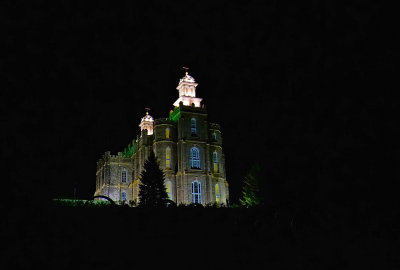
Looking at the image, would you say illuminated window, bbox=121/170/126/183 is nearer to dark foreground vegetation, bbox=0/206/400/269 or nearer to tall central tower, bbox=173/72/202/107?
tall central tower, bbox=173/72/202/107

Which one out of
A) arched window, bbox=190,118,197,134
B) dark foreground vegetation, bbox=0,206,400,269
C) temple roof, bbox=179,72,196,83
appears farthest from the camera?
temple roof, bbox=179,72,196,83

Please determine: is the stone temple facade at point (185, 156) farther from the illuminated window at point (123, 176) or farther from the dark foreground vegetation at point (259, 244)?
the dark foreground vegetation at point (259, 244)

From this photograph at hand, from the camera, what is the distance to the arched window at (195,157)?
49.6m

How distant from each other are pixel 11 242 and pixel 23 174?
1046mm

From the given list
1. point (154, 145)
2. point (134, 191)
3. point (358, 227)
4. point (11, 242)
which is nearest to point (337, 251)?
point (358, 227)

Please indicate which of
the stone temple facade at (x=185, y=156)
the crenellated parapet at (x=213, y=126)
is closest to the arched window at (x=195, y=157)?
the stone temple facade at (x=185, y=156)

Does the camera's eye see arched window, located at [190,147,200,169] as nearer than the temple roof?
Yes

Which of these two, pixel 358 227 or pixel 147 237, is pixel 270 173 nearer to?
pixel 358 227

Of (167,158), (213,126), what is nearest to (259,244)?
(167,158)

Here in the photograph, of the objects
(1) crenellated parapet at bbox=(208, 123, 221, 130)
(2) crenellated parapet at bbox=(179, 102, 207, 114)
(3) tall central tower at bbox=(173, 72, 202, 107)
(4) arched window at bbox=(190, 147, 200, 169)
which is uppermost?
(3) tall central tower at bbox=(173, 72, 202, 107)

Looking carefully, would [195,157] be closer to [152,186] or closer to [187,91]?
[187,91]

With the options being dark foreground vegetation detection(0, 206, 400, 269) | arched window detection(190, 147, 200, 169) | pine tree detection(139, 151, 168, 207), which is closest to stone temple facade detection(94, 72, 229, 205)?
arched window detection(190, 147, 200, 169)

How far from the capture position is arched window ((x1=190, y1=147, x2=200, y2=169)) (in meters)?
49.6

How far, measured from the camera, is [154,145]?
50.9 meters
